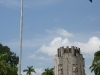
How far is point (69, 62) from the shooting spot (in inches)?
3142

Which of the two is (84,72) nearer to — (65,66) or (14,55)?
(65,66)

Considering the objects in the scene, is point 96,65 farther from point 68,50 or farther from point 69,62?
A: point 68,50

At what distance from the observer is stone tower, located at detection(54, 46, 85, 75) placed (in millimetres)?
79125

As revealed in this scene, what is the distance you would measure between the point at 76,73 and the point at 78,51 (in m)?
8.56

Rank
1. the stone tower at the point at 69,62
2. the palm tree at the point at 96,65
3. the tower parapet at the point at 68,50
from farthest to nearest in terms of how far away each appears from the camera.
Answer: the tower parapet at the point at 68,50 → the stone tower at the point at 69,62 → the palm tree at the point at 96,65

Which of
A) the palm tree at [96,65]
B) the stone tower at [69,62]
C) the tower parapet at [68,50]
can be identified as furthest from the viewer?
the tower parapet at [68,50]

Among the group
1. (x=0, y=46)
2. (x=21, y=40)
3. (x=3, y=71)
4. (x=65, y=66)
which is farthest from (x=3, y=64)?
(x=0, y=46)

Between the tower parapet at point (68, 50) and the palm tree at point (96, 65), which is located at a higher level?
the tower parapet at point (68, 50)

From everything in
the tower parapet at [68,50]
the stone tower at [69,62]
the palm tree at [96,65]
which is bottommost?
the palm tree at [96,65]

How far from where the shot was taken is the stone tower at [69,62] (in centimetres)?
7912

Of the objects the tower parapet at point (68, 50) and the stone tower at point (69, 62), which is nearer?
the stone tower at point (69, 62)

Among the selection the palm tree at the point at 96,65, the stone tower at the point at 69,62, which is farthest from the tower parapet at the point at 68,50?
the palm tree at the point at 96,65

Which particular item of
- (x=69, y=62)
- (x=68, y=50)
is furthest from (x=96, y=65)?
(x=68, y=50)

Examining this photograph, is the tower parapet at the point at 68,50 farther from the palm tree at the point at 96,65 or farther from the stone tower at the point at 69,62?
the palm tree at the point at 96,65
